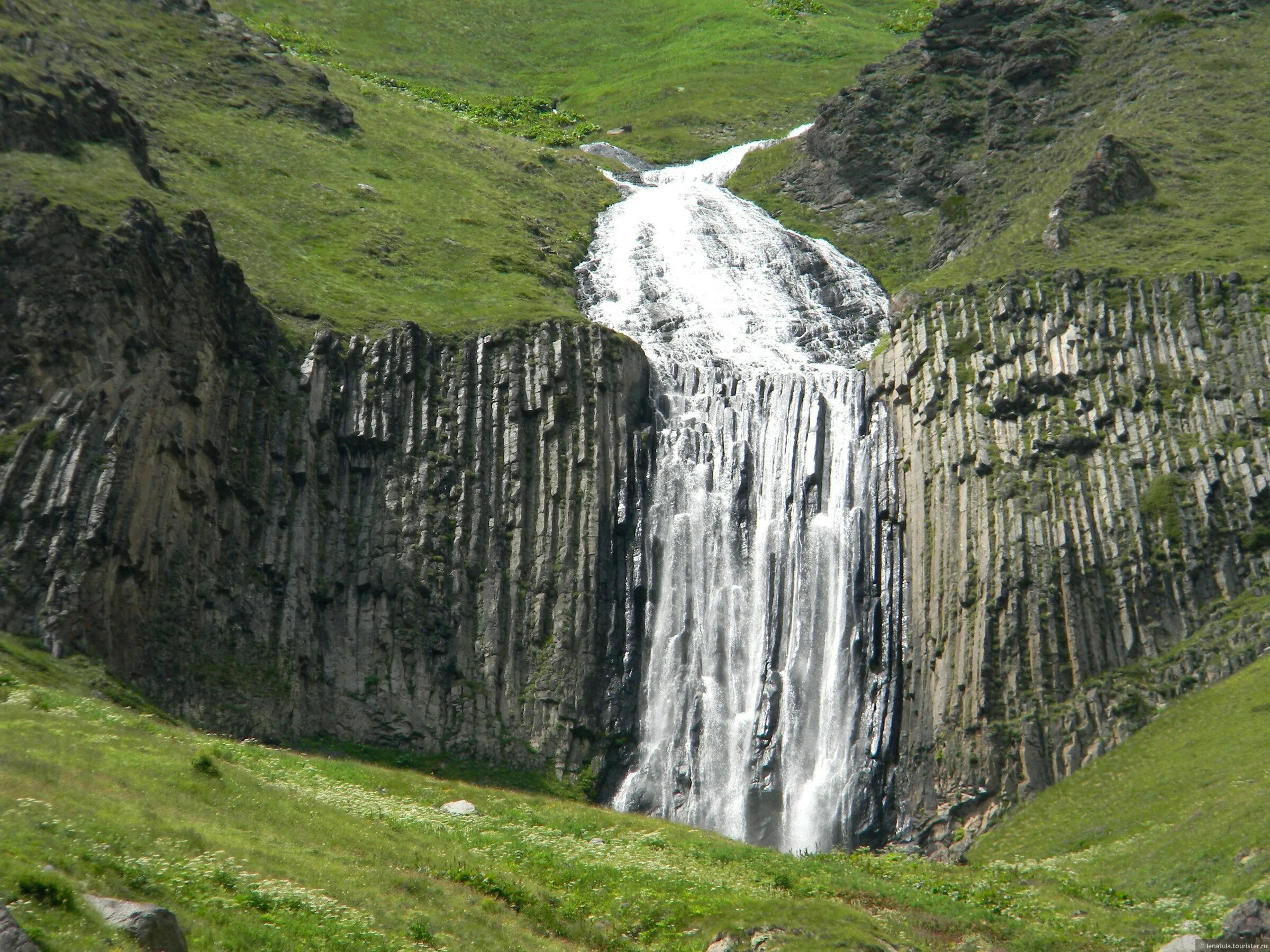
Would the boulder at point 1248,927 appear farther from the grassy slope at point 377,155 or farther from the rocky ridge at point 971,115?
the rocky ridge at point 971,115

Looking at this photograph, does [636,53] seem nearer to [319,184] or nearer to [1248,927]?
[319,184]

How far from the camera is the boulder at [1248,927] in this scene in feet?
66.2

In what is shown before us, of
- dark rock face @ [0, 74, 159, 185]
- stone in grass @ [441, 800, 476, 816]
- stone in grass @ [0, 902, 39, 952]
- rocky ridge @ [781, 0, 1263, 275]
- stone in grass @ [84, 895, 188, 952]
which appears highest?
rocky ridge @ [781, 0, 1263, 275]

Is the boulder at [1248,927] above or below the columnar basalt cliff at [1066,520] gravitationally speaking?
below

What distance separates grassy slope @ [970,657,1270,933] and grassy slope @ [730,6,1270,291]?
21471 millimetres

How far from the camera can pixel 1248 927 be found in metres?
20.5

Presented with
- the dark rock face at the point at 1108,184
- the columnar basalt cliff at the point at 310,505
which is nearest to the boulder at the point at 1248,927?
the columnar basalt cliff at the point at 310,505

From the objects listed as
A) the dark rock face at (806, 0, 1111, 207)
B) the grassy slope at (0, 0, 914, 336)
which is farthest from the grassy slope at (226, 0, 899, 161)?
the dark rock face at (806, 0, 1111, 207)

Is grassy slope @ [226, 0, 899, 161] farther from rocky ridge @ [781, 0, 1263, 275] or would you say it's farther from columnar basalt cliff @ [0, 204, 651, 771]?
columnar basalt cliff @ [0, 204, 651, 771]

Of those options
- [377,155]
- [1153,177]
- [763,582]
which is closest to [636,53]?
[377,155]

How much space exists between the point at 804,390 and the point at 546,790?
2022 cm

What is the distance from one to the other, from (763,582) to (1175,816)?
59.1 feet

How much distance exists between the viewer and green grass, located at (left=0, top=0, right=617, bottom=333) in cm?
5159

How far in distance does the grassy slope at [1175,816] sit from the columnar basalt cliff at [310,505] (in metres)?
15.3
